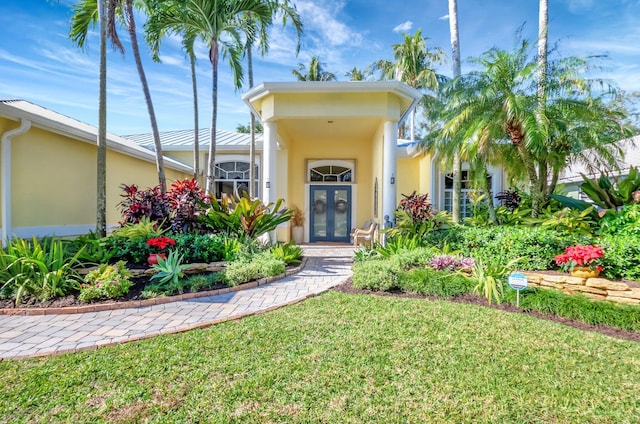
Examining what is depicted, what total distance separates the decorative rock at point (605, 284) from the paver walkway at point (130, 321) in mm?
4324

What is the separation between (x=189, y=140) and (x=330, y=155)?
7.17 m

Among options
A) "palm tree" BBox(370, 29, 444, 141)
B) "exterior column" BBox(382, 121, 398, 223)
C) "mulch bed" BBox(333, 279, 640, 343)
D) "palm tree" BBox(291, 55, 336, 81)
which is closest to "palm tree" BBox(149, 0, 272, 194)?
"exterior column" BBox(382, 121, 398, 223)

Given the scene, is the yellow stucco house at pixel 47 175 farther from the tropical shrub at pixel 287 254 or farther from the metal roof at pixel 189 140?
the tropical shrub at pixel 287 254

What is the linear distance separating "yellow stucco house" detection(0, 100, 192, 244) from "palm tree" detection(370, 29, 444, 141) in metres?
16.7

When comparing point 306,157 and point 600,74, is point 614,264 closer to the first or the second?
point 600,74

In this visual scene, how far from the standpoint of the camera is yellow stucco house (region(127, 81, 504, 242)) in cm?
824

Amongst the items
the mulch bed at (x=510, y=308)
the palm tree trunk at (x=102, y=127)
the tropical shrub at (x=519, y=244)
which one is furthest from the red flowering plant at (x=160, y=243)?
the tropical shrub at (x=519, y=244)

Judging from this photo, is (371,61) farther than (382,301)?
Yes

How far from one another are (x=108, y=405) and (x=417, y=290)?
15.1 feet

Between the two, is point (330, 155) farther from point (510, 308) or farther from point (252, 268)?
point (510, 308)

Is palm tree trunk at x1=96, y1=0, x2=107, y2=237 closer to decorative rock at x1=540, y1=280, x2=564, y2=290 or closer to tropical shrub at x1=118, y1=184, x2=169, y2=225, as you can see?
tropical shrub at x1=118, y1=184, x2=169, y2=225

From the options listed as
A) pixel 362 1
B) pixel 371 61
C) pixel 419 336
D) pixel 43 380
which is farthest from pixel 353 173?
pixel 371 61

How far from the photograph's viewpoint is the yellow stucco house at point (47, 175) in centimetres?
638

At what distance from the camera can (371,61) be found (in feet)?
79.5
